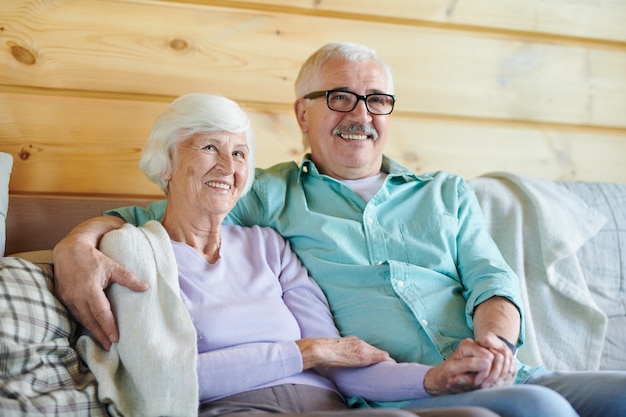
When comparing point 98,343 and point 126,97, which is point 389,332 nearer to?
point 98,343

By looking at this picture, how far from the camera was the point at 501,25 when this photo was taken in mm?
2408

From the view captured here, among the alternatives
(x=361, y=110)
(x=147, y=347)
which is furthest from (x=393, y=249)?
(x=147, y=347)

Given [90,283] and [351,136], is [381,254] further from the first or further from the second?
[90,283]

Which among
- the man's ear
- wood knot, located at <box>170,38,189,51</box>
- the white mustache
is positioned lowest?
the white mustache

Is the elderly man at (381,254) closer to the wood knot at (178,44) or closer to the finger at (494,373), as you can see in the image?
the finger at (494,373)

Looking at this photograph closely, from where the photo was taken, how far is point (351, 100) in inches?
76.3

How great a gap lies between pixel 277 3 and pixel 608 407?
4.59 feet

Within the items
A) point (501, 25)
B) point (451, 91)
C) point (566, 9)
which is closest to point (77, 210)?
A: point (451, 91)

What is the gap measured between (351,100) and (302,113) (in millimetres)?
154

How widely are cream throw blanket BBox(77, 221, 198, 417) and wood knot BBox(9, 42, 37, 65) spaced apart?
2.23ft

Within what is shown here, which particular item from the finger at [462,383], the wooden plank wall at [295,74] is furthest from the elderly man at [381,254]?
the wooden plank wall at [295,74]

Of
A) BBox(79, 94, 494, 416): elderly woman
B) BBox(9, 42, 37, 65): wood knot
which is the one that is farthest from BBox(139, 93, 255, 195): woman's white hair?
BBox(9, 42, 37, 65): wood knot

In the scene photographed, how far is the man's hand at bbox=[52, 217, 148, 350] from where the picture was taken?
4.77 ft

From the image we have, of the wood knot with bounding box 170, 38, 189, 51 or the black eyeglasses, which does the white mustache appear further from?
Answer: the wood knot with bounding box 170, 38, 189, 51
